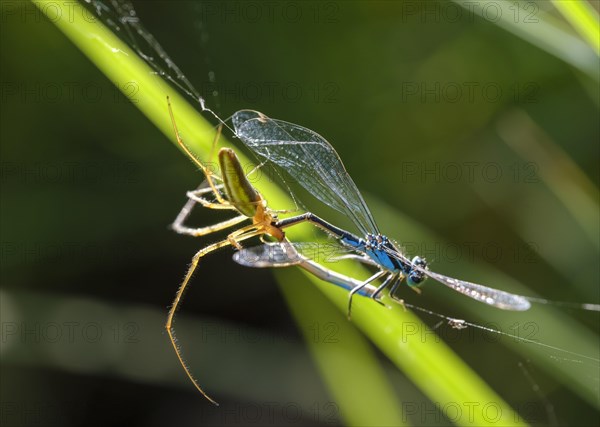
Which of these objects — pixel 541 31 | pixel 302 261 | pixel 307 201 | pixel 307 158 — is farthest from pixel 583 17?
pixel 307 201

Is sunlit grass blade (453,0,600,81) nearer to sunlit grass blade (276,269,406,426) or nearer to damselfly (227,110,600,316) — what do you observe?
damselfly (227,110,600,316)

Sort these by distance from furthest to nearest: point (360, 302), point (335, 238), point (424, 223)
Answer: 1. point (424, 223)
2. point (360, 302)
3. point (335, 238)

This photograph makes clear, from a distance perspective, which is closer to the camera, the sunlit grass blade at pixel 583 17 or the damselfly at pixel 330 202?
the damselfly at pixel 330 202

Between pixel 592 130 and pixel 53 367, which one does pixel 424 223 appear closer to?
pixel 592 130

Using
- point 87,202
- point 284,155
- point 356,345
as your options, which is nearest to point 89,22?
point 284,155

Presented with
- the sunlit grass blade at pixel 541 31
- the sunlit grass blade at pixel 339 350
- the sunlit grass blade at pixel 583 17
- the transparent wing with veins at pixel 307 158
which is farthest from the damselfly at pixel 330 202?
the sunlit grass blade at pixel 541 31

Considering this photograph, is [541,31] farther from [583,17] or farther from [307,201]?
[307,201]

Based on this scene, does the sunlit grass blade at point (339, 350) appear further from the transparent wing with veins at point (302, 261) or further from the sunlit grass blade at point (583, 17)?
the sunlit grass blade at point (583, 17)

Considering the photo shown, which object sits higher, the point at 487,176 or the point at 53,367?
the point at 487,176
